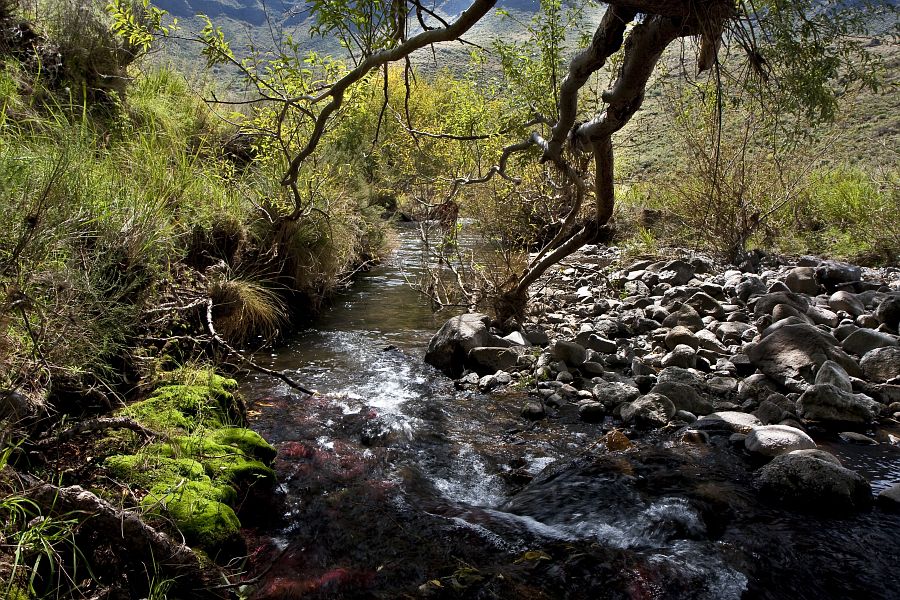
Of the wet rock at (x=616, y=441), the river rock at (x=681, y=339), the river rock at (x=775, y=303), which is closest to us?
the wet rock at (x=616, y=441)

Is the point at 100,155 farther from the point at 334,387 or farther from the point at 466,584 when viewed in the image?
the point at 466,584

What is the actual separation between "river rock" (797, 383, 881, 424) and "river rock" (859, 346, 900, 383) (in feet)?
1.61

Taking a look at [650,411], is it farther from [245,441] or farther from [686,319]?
[245,441]

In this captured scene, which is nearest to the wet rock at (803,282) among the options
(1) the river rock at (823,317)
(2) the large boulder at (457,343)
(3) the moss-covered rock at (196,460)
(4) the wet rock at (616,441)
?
(1) the river rock at (823,317)

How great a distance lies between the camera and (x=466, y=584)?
2.56m

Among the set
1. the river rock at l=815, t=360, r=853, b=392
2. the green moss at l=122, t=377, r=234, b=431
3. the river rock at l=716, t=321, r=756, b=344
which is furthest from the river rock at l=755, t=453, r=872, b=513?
the green moss at l=122, t=377, r=234, b=431

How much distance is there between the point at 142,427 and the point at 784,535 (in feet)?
10.9

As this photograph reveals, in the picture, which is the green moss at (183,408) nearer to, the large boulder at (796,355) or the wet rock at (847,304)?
the large boulder at (796,355)

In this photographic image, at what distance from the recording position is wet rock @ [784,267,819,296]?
24.7 feet

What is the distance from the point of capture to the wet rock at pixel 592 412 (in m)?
4.52

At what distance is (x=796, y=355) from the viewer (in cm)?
475

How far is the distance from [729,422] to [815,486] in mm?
1007

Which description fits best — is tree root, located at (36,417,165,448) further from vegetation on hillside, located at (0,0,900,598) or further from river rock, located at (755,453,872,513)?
river rock, located at (755,453,872,513)

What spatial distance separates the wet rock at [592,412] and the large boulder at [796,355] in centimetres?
158
